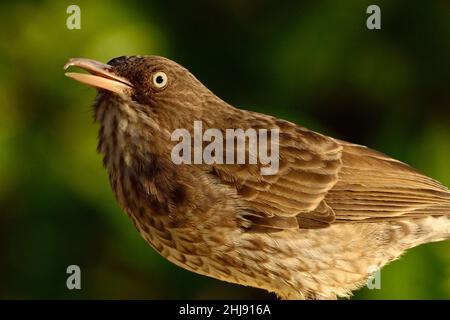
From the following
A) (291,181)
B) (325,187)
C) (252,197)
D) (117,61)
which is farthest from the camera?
(325,187)

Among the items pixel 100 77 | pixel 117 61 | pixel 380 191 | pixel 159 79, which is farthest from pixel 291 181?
pixel 100 77

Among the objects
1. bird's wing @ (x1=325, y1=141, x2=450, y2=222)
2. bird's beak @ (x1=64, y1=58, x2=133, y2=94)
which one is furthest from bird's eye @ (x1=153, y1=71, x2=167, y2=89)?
bird's wing @ (x1=325, y1=141, x2=450, y2=222)

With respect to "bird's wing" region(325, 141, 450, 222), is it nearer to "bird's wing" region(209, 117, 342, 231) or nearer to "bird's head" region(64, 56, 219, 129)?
"bird's wing" region(209, 117, 342, 231)

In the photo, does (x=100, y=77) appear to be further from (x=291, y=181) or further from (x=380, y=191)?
(x=380, y=191)

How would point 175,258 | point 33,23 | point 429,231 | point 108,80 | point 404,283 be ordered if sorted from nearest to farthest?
point 108,80 < point 175,258 < point 429,231 < point 404,283 < point 33,23

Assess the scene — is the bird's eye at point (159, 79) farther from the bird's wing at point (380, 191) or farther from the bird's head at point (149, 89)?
the bird's wing at point (380, 191)

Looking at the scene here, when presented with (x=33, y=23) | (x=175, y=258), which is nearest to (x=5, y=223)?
(x=33, y=23)

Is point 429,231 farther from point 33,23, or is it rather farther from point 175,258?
point 33,23
